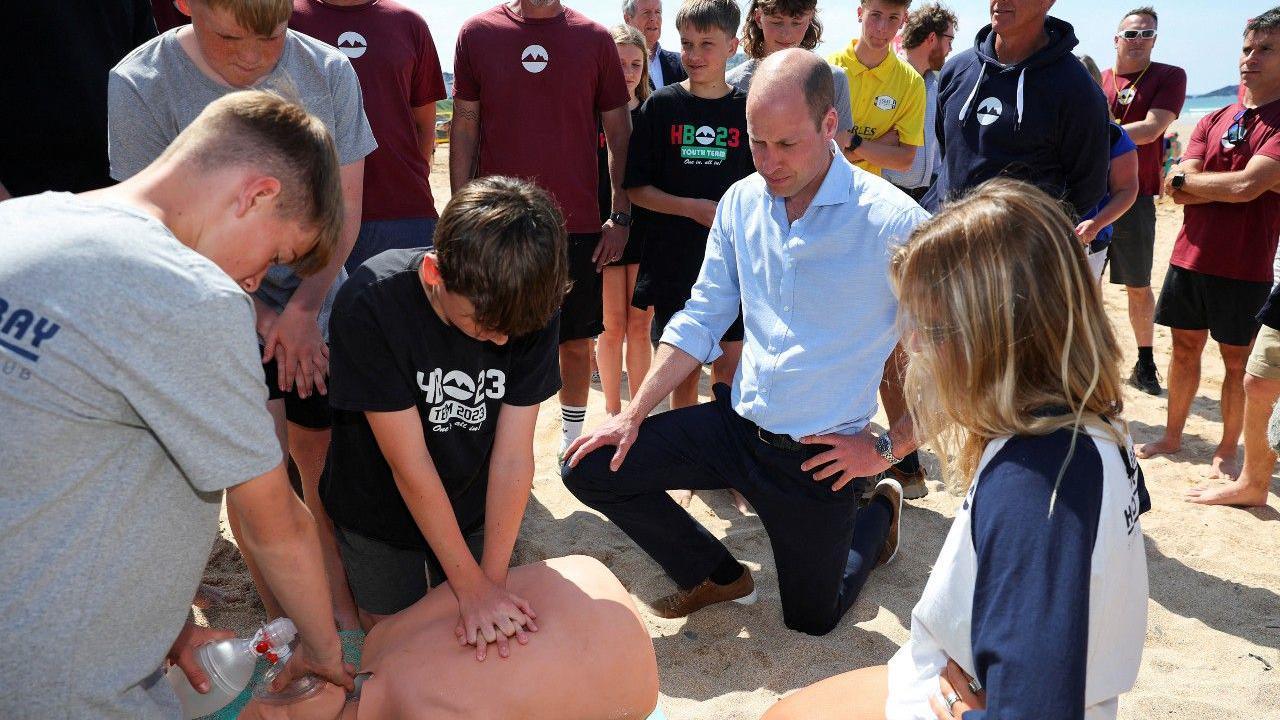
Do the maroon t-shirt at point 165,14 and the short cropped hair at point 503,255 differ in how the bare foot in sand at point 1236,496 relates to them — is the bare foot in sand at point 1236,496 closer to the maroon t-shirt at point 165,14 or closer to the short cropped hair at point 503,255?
the short cropped hair at point 503,255

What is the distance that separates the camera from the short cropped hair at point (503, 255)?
1.94 meters

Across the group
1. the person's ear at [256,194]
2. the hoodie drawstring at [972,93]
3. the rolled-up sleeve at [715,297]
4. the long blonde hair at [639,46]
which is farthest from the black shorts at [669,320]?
the person's ear at [256,194]

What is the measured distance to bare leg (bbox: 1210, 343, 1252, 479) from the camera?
4188 millimetres

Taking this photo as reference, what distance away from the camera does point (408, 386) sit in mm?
2248

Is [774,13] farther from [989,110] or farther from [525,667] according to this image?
[525,667]

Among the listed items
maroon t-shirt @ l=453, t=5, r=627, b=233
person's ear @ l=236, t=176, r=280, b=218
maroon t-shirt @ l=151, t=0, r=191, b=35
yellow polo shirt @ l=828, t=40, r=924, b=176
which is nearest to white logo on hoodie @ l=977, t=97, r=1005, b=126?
yellow polo shirt @ l=828, t=40, r=924, b=176

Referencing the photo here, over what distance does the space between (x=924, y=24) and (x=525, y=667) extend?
5.02m

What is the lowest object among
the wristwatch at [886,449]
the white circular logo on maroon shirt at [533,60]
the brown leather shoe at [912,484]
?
the brown leather shoe at [912,484]

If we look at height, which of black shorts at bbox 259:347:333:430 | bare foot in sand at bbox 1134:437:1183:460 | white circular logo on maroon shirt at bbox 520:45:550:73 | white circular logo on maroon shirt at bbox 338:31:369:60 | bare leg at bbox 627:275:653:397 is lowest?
bare foot in sand at bbox 1134:437:1183:460

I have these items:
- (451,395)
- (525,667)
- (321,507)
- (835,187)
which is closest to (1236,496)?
(835,187)

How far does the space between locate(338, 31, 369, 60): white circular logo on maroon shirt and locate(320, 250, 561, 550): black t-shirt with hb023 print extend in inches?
48.1

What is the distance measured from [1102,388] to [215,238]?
4.84 ft

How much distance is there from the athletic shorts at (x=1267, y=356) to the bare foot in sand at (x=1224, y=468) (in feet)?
2.21

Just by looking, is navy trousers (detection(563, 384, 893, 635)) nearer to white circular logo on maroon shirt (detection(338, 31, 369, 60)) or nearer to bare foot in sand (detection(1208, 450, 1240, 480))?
white circular logo on maroon shirt (detection(338, 31, 369, 60))
